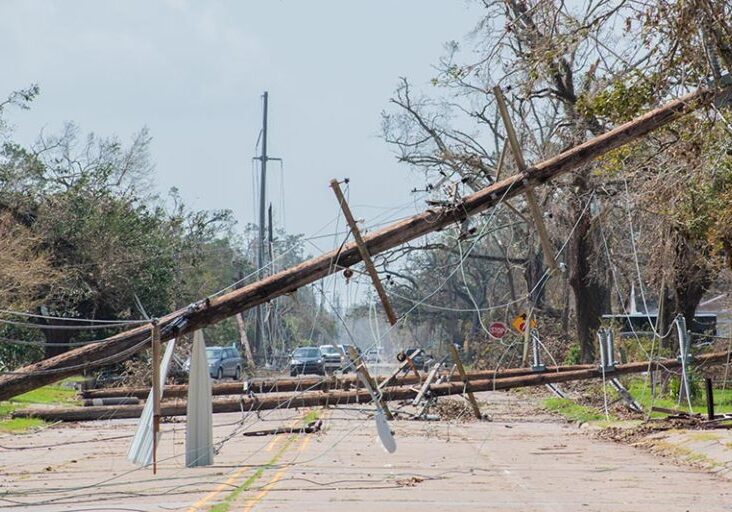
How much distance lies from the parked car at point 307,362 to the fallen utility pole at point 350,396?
2403 cm

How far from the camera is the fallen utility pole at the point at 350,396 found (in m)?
28.2

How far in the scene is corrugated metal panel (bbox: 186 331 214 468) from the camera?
57.2 ft

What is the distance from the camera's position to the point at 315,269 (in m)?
16.2

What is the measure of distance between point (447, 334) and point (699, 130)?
88.8 meters

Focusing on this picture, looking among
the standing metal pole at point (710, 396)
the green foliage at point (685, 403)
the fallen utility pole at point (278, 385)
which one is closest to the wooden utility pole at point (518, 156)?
the standing metal pole at point (710, 396)

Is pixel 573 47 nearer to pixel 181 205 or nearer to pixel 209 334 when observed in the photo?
pixel 181 205

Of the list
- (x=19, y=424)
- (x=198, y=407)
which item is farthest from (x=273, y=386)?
(x=198, y=407)

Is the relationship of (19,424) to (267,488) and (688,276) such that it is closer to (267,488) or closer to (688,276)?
(267,488)

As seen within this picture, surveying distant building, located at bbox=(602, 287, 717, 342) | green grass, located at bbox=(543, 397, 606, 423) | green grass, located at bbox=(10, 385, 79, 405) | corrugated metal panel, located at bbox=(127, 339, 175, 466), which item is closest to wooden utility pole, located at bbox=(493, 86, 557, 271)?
corrugated metal panel, located at bbox=(127, 339, 175, 466)

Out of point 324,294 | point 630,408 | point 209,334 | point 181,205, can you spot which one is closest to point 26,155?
point 181,205

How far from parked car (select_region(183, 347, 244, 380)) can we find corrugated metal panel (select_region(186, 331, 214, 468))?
3323cm

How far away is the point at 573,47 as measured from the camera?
52.4ft

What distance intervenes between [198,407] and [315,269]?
305 cm

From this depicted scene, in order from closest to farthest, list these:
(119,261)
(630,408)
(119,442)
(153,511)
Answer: (153,511) < (119,442) < (630,408) < (119,261)
